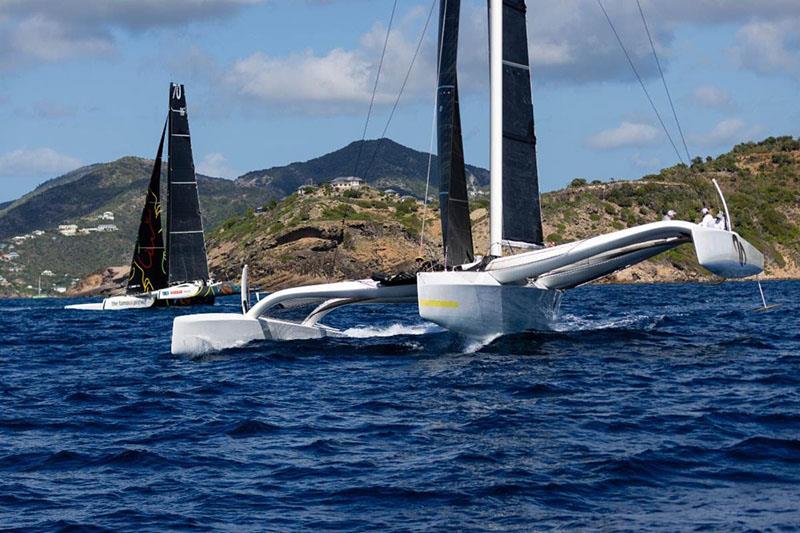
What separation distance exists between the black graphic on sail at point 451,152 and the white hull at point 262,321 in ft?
4.47

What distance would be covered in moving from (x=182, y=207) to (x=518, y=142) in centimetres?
3401

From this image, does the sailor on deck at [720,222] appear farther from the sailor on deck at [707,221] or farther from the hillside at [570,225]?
the hillside at [570,225]

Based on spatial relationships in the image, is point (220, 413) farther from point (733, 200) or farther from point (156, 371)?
point (733, 200)

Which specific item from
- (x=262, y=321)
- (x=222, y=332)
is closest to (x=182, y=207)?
(x=262, y=321)

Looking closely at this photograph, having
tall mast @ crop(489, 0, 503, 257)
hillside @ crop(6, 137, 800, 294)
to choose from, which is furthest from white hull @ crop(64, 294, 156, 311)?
tall mast @ crop(489, 0, 503, 257)

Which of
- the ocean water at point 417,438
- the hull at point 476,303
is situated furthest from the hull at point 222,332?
the hull at point 476,303

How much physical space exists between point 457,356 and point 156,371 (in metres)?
5.26

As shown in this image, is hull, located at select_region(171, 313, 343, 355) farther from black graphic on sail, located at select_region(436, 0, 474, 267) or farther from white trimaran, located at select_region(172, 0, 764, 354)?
black graphic on sail, located at select_region(436, 0, 474, 267)

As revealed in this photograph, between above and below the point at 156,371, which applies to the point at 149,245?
above

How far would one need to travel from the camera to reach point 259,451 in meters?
10.7

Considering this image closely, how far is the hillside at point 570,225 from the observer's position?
88750 millimetres

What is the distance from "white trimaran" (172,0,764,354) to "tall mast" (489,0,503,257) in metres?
0.02

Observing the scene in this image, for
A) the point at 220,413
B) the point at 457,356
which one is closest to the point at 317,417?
the point at 220,413

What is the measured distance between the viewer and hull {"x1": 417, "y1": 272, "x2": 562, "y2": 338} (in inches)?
707
